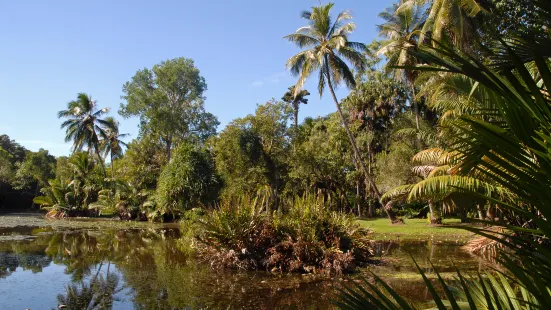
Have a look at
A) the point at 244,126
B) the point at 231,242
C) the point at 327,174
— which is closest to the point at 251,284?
the point at 231,242

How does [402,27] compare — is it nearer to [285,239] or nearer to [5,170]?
[285,239]

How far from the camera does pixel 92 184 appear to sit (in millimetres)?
34812

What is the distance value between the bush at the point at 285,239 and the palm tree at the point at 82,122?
29697 mm

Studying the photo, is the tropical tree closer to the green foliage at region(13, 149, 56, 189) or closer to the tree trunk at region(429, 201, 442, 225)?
the green foliage at region(13, 149, 56, 189)

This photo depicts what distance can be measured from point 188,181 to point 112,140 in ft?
71.8

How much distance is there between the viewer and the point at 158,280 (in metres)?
9.44

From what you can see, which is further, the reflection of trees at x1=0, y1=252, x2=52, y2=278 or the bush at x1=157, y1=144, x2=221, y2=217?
the bush at x1=157, y1=144, x2=221, y2=217

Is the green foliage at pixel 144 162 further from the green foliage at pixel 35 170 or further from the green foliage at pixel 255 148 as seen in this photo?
the green foliage at pixel 35 170

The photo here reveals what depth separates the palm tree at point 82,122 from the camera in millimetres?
37594

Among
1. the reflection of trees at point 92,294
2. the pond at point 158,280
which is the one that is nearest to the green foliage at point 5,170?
the pond at point 158,280

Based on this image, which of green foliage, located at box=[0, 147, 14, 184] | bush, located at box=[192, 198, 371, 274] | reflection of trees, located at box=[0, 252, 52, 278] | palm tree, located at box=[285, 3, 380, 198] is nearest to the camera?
reflection of trees, located at box=[0, 252, 52, 278]

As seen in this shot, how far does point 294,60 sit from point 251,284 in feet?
51.4

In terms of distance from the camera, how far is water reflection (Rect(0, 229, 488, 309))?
7.68m

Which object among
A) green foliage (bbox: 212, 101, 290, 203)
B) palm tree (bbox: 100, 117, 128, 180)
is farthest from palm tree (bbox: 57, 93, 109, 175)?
green foliage (bbox: 212, 101, 290, 203)
